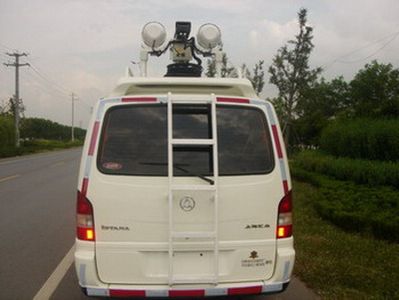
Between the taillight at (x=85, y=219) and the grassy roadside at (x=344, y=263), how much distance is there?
8.57 ft

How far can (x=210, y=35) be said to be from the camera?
767 centimetres

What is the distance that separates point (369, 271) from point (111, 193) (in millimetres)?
3596

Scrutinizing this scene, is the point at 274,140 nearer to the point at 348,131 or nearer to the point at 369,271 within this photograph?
the point at 369,271

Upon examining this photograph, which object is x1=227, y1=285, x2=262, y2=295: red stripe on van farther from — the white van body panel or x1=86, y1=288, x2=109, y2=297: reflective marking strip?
x1=86, y1=288, x2=109, y2=297: reflective marking strip

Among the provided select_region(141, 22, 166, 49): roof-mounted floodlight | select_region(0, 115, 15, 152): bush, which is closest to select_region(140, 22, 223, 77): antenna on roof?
select_region(141, 22, 166, 49): roof-mounted floodlight

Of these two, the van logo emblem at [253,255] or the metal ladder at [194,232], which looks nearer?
the metal ladder at [194,232]

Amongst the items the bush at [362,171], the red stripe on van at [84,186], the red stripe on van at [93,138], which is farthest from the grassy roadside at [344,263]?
the bush at [362,171]

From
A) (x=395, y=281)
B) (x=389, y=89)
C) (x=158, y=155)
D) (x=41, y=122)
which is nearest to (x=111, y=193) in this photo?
(x=158, y=155)

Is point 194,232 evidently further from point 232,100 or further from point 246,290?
point 232,100

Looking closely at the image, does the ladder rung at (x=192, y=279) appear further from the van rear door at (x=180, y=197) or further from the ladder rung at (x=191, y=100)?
the ladder rung at (x=191, y=100)

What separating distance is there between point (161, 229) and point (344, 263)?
3.25 metres

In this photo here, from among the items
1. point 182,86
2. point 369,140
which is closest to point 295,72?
point 369,140

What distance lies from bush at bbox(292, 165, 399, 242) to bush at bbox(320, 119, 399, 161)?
2784 millimetres

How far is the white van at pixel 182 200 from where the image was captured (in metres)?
3.99
